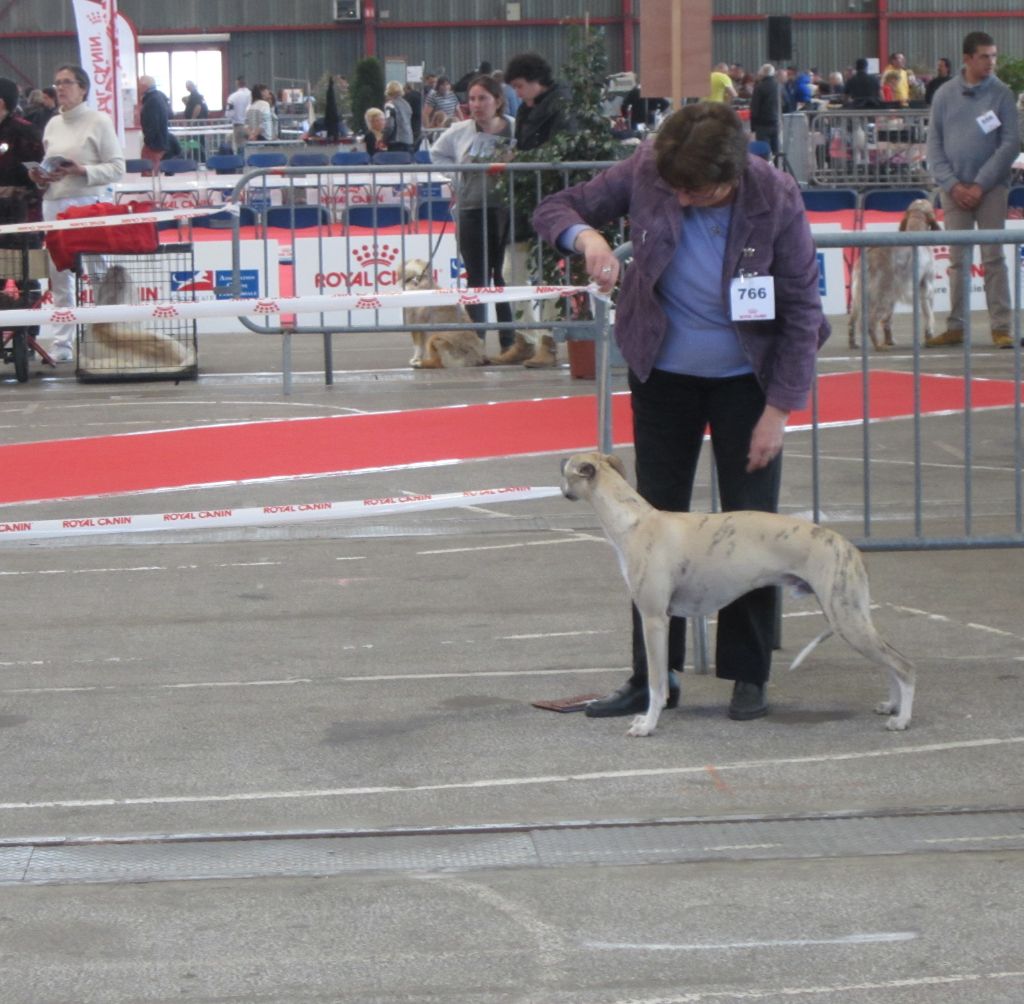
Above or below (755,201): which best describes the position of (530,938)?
below

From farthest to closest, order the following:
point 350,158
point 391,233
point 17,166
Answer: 1. point 350,158
2. point 391,233
3. point 17,166

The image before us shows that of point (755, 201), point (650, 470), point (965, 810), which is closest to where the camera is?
point (965, 810)

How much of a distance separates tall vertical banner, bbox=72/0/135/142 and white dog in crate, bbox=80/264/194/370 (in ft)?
29.8

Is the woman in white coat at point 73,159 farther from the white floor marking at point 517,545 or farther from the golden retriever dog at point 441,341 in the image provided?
the white floor marking at point 517,545

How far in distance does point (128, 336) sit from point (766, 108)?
1492 cm

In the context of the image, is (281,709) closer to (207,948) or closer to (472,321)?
(207,948)

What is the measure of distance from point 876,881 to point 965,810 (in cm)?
56

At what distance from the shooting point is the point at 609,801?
15.9 ft

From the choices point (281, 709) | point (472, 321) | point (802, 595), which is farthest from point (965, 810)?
point (472, 321)

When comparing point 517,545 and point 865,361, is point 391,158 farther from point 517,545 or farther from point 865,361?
point 865,361

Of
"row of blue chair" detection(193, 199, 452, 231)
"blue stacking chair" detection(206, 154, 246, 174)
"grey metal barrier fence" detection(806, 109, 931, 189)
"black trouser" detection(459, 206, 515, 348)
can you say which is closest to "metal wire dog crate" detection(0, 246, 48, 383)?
"row of blue chair" detection(193, 199, 452, 231)

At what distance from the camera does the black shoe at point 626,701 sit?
18.3 feet

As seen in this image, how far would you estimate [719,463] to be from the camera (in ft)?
18.3

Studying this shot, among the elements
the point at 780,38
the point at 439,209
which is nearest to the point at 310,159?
the point at 780,38
